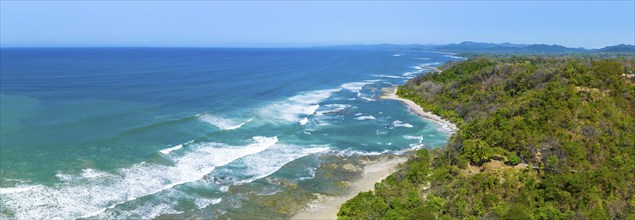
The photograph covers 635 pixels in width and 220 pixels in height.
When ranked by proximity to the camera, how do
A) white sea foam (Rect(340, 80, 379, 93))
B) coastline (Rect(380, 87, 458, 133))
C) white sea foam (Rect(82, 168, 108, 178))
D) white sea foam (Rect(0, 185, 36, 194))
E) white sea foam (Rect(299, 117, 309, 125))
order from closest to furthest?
white sea foam (Rect(0, 185, 36, 194))
white sea foam (Rect(82, 168, 108, 178))
white sea foam (Rect(299, 117, 309, 125))
coastline (Rect(380, 87, 458, 133))
white sea foam (Rect(340, 80, 379, 93))

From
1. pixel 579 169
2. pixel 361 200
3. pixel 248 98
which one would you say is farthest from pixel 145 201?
pixel 248 98

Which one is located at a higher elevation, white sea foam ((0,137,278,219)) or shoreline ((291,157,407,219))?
white sea foam ((0,137,278,219))

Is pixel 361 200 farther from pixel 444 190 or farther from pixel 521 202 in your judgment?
pixel 521 202

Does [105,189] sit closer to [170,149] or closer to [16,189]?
[16,189]

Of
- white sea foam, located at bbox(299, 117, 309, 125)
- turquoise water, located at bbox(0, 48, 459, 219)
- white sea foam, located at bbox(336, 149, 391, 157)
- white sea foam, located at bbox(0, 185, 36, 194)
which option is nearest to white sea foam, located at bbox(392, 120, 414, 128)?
turquoise water, located at bbox(0, 48, 459, 219)

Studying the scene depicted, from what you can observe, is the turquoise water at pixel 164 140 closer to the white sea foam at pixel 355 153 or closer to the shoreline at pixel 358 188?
the white sea foam at pixel 355 153

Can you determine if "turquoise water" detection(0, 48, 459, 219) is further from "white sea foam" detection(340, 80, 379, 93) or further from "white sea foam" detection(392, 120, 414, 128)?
"white sea foam" detection(340, 80, 379, 93)

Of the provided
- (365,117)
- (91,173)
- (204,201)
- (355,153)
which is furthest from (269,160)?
(365,117)
